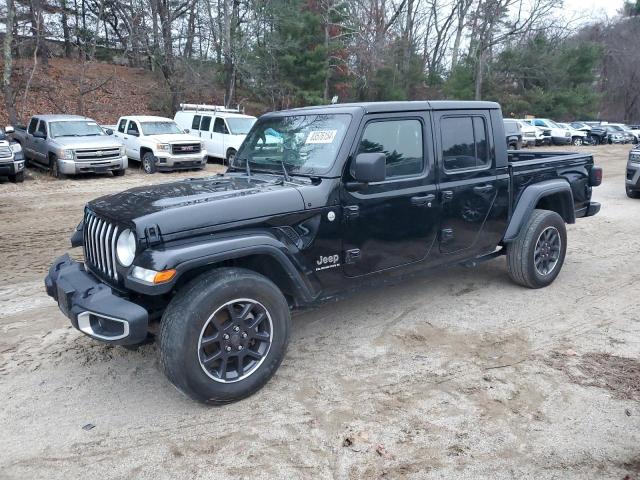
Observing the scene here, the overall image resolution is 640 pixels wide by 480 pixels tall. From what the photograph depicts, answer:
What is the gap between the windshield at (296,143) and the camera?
4.07 m

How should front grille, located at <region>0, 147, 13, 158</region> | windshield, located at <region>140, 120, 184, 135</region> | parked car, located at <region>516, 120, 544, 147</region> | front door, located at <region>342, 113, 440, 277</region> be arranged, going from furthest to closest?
parked car, located at <region>516, 120, 544, 147</region> < windshield, located at <region>140, 120, 184, 135</region> < front grille, located at <region>0, 147, 13, 158</region> < front door, located at <region>342, 113, 440, 277</region>

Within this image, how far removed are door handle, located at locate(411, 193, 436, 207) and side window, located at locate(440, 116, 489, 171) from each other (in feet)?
1.17

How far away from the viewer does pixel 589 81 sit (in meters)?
43.3

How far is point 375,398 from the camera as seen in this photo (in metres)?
3.57

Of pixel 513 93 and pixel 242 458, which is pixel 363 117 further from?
pixel 513 93

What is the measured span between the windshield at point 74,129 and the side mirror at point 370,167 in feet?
43.5

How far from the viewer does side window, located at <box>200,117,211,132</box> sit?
18328 mm

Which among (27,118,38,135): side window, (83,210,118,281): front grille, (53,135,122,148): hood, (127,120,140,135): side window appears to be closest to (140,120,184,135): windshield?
(127,120,140,135): side window

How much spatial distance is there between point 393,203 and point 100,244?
7.15 feet

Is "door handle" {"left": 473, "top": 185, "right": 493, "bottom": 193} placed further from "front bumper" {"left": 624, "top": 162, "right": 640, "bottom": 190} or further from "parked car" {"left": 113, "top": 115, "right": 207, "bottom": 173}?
"parked car" {"left": 113, "top": 115, "right": 207, "bottom": 173}

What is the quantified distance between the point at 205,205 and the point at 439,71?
46.5 metres

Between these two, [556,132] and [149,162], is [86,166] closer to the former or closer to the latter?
[149,162]

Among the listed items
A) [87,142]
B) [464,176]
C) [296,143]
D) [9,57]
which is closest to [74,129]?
[87,142]

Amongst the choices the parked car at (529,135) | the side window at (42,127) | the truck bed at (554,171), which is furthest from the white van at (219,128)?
the parked car at (529,135)
